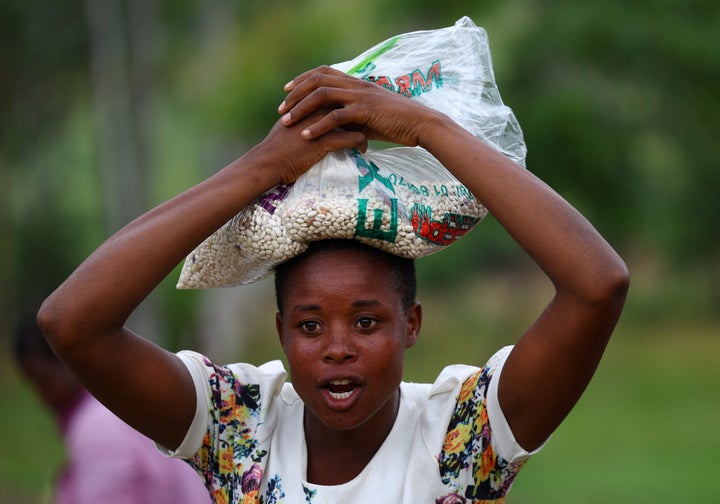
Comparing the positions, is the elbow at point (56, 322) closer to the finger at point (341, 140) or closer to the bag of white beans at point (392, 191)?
the bag of white beans at point (392, 191)

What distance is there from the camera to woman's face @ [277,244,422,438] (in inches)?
101

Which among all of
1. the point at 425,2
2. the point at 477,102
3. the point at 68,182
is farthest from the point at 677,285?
the point at 477,102

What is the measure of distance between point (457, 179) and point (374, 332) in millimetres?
413

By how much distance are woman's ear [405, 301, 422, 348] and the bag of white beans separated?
0.51ft

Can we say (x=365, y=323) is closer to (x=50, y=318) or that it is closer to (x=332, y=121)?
(x=332, y=121)

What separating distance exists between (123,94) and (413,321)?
670 inches

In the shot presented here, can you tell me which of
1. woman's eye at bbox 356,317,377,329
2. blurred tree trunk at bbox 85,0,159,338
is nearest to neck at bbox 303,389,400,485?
woman's eye at bbox 356,317,377,329

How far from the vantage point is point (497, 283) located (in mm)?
24141

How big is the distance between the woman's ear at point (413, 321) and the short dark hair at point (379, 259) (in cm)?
2

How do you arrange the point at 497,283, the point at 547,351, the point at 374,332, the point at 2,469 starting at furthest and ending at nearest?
1. the point at 497,283
2. the point at 2,469
3. the point at 374,332
4. the point at 547,351

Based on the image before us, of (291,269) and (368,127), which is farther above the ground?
(368,127)

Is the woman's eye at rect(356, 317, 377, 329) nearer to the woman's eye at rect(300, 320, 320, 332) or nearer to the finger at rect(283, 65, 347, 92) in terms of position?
the woman's eye at rect(300, 320, 320, 332)

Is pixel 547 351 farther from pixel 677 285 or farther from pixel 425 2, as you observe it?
pixel 677 285

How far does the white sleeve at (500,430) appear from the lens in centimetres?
254
